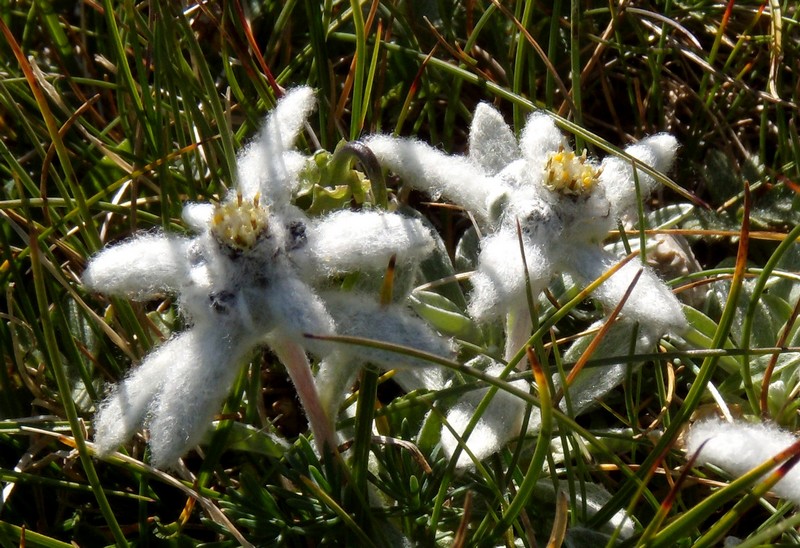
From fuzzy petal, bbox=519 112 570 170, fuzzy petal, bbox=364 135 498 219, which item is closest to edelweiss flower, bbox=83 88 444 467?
fuzzy petal, bbox=364 135 498 219

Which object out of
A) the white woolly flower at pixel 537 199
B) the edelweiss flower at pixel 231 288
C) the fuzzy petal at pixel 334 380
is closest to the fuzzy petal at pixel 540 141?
the white woolly flower at pixel 537 199

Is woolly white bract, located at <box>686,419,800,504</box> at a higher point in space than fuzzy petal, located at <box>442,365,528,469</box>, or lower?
higher

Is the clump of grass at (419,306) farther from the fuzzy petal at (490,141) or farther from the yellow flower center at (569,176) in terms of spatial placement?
Answer: the yellow flower center at (569,176)

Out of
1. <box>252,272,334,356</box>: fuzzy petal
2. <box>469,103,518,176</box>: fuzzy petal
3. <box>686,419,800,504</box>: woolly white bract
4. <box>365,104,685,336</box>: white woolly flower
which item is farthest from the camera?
<box>469,103,518,176</box>: fuzzy petal

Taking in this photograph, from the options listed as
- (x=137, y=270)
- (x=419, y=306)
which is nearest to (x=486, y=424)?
(x=419, y=306)

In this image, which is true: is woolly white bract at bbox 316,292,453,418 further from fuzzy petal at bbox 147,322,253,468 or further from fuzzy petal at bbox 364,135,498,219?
fuzzy petal at bbox 364,135,498,219

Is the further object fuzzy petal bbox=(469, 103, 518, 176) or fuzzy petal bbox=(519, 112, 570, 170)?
fuzzy petal bbox=(469, 103, 518, 176)

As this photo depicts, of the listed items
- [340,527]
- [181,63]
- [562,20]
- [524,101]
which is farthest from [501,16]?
[340,527]
